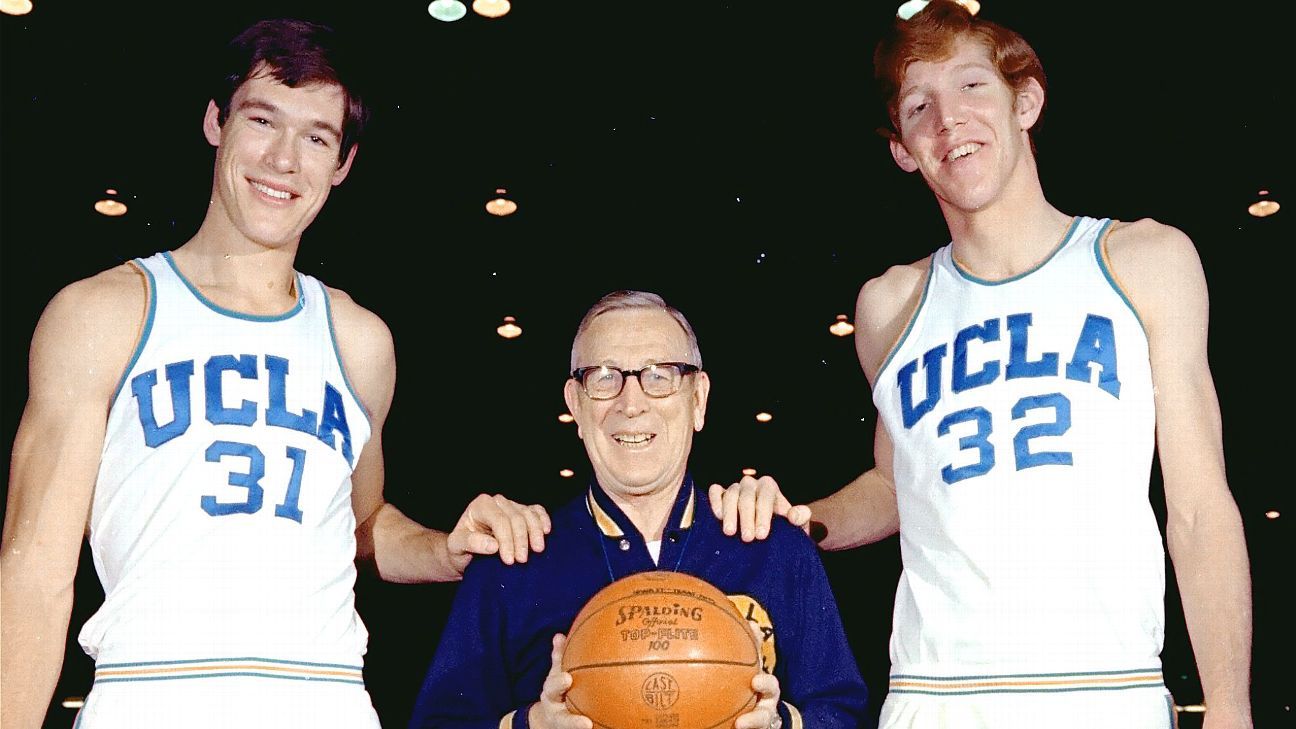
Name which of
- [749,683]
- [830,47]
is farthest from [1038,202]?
[830,47]

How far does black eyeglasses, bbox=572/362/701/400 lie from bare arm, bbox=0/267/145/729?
37.4 inches

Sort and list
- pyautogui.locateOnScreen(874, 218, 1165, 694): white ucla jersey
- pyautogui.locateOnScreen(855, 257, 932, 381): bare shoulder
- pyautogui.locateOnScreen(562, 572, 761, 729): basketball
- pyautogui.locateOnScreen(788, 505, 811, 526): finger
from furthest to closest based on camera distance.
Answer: pyautogui.locateOnScreen(855, 257, 932, 381): bare shoulder < pyautogui.locateOnScreen(788, 505, 811, 526): finger < pyautogui.locateOnScreen(874, 218, 1165, 694): white ucla jersey < pyautogui.locateOnScreen(562, 572, 761, 729): basketball

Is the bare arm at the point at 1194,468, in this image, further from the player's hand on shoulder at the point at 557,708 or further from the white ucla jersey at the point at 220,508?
the white ucla jersey at the point at 220,508

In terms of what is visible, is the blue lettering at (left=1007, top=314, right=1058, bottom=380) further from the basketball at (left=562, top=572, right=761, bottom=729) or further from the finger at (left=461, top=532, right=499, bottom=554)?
the finger at (left=461, top=532, right=499, bottom=554)

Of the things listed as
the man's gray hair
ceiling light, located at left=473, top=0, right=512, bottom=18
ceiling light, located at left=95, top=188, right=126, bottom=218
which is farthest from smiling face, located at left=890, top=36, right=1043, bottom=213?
ceiling light, located at left=95, top=188, right=126, bottom=218

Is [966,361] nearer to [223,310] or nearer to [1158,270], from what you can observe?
[1158,270]

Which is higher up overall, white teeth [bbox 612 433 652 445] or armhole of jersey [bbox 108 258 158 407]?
armhole of jersey [bbox 108 258 158 407]

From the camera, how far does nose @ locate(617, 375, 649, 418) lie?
105 inches

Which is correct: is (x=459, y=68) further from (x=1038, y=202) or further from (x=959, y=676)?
(x=959, y=676)

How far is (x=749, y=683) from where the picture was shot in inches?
88.9

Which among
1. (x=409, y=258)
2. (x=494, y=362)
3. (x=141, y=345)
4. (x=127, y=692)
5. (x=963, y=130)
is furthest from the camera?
(x=494, y=362)

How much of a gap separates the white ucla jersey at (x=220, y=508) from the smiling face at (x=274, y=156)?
0.67 feet

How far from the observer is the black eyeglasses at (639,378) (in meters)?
2.70

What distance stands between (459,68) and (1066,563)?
450 cm
